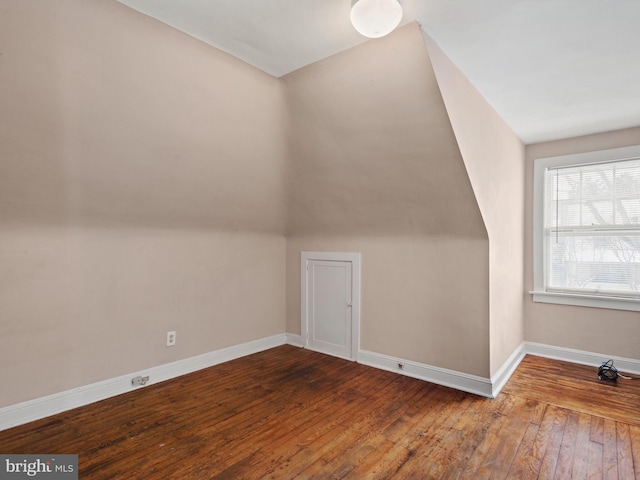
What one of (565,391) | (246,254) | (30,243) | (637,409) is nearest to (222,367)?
(246,254)

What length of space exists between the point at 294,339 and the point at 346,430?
6.44 feet

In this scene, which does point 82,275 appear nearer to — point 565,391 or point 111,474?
point 111,474

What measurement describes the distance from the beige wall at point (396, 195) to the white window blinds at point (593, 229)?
1578mm

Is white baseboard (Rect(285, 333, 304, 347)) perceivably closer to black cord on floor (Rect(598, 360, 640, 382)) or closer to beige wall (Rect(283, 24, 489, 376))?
beige wall (Rect(283, 24, 489, 376))

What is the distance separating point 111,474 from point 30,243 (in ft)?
5.43

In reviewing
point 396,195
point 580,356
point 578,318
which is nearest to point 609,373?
point 580,356

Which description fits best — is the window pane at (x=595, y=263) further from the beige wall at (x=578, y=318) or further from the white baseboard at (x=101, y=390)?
the white baseboard at (x=101, y=390)

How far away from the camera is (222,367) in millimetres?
3590

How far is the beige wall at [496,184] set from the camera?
257cm

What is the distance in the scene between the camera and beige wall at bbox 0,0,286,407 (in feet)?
6.72

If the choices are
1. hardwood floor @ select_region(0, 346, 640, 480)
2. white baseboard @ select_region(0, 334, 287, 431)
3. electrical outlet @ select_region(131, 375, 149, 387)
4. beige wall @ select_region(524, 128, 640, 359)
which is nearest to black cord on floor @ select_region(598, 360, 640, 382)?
hardwood floor @ select_region(0, 346, 640, 480)

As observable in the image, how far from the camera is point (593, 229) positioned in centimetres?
372

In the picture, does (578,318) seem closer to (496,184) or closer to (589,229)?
(589,229)

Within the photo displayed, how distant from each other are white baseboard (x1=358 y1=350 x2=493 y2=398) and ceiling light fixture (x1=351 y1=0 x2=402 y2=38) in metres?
2.73
